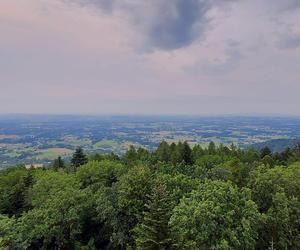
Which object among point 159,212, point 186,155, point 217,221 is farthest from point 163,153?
point 159,212

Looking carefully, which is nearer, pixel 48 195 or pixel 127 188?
pixel 127 188

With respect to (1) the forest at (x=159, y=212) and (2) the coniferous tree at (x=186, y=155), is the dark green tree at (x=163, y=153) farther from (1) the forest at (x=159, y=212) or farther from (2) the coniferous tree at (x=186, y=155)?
(1) the forest at (x=159, y=212)

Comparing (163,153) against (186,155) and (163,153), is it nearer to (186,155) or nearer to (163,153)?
(163,153)

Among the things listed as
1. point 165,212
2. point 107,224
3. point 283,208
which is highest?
point 165,212

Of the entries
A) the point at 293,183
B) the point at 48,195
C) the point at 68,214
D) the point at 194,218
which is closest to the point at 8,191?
the point at 48,195

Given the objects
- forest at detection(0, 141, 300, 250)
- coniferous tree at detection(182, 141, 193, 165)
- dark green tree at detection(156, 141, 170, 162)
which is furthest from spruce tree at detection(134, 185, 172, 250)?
dark green tree at detection(156, 141, 170, 162)

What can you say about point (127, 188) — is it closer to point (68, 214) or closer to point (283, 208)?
point (68, 214)

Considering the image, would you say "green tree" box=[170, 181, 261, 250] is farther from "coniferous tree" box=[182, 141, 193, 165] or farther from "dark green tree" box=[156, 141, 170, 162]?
"dark green tree" box=[156, 141, 170, 162]

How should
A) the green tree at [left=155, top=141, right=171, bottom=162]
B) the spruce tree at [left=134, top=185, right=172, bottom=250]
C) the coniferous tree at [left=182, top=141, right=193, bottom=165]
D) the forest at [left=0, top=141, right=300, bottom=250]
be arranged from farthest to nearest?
the green tree at [left=155, top=141, right=171, bottom=162] → the coniferous tree at [left=182, top=141, right=193, bottom=165] → the forest at [left=0, top=141, right=300, bottom=250] → the spruce tree at [left=134, top=185, right=172, bottom=250]
